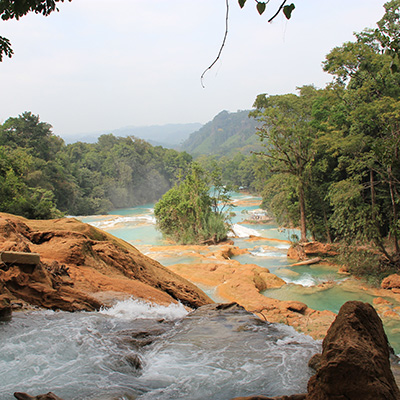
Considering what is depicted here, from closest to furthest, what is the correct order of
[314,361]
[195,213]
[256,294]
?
[314,361]
[256,294]
[195,213]

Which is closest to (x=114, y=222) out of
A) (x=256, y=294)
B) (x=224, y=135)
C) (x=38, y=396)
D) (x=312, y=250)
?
(x=312, y=250)

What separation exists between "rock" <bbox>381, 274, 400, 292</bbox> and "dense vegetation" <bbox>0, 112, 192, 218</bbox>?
11487mm

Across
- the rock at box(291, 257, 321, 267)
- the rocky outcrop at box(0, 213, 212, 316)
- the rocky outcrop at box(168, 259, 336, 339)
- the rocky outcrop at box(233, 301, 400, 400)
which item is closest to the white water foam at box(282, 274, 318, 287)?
the rocky outcrop at box(168, 259, 336, 339)

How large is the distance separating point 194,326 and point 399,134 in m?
8.83

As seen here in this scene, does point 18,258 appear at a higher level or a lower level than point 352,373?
higher

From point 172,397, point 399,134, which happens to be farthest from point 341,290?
point 172,397

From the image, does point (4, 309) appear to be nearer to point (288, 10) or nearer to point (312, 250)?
point (288, 10)

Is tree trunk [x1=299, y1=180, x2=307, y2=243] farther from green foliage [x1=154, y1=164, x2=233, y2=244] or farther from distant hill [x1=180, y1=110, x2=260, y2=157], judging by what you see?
distant hill [x1=180, y1=110, x2=260, y2=157]

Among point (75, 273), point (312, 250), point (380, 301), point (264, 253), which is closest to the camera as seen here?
point (75, 273)

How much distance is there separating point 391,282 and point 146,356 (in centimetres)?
906

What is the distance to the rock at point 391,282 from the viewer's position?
1012 cm

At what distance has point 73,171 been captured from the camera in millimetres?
44500

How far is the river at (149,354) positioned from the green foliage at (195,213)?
50.6 ft

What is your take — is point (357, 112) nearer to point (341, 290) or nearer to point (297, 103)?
point (341, 290)
